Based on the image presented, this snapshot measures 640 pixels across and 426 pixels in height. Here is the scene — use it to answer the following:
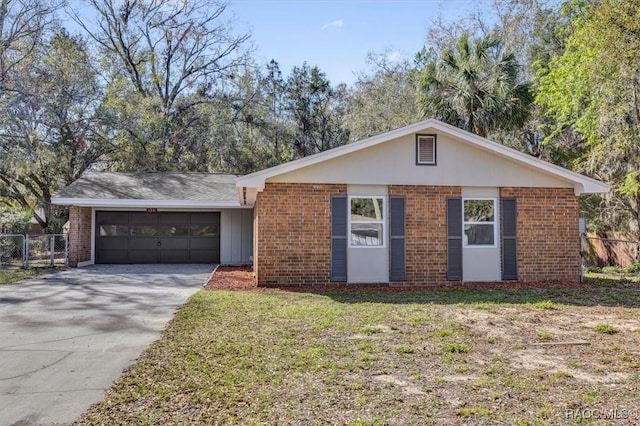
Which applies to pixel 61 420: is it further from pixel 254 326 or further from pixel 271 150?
pixel 271 150

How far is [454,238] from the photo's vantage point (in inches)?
456

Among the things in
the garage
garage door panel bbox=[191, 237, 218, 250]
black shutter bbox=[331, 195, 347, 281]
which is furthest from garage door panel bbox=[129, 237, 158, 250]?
black shutter bbox=[331, 195, 347, 281]

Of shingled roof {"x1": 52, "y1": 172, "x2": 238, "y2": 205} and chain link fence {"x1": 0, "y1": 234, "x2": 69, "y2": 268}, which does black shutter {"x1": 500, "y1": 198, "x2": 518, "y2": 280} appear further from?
chain link fence {"x1": 0, "y1": 234, "x2": 69, "y2": 268}

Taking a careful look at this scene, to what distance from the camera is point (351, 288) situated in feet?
36.2

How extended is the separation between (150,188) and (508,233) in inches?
496

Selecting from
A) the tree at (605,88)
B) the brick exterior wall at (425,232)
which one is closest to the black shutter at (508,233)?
the brick exterior wall at (425,232)

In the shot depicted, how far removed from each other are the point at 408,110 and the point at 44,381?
71.3 ft

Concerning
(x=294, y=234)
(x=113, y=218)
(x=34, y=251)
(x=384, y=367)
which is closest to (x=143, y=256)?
(x=113, y=218)

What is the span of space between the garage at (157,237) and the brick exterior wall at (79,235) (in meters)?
0.65

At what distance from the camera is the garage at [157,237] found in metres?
18.0

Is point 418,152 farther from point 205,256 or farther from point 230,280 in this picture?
point 205,256

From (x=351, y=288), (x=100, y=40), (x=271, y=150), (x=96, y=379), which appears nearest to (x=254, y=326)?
(x=96, y=379)

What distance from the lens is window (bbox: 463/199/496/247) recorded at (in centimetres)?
1173

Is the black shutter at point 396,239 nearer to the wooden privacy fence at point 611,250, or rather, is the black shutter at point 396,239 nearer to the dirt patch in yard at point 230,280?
the dirt patch in yard at point 230,280
